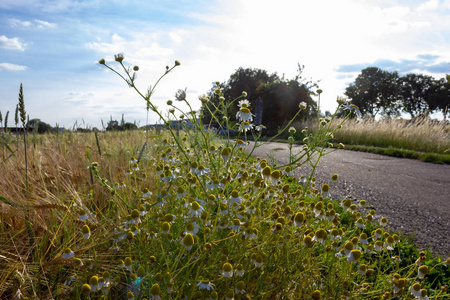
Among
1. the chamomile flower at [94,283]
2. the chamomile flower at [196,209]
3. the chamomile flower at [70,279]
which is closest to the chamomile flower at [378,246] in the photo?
the chamomile flower at [196,209]

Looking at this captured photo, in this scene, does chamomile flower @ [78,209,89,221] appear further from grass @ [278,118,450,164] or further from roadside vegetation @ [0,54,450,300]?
grass @ [278,118,450,164]

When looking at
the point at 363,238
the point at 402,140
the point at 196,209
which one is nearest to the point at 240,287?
the point at 196,209

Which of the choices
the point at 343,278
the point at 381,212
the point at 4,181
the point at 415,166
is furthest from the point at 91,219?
the point at 415,166

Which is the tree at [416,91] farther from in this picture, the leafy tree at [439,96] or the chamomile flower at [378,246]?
the chamomile flower at [378,246]

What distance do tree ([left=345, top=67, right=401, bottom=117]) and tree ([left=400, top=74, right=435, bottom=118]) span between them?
122 centimetres

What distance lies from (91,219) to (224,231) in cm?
94

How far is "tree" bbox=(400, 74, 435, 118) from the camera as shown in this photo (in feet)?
124

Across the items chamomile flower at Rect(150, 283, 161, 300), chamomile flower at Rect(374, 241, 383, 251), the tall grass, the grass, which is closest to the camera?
Answer: chamomile flower at Rect(150, 283, 161, 300)

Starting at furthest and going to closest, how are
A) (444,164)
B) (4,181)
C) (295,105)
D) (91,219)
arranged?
(295,105) < (444,164) < (4,181) < (91,219)

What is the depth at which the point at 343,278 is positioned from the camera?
1.70m

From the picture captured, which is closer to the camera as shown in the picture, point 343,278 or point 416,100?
point 343,278

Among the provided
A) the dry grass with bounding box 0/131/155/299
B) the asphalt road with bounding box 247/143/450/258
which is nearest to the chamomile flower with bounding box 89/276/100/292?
the dry grass with bounding box 0/131/155/299

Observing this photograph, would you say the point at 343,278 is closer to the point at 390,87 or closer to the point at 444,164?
the point at 444,164

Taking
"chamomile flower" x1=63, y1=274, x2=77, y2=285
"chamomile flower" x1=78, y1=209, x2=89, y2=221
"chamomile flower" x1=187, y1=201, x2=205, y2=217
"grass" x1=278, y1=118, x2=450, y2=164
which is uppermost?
"grass" x1=278, y1=118, x2=450, y2=164
